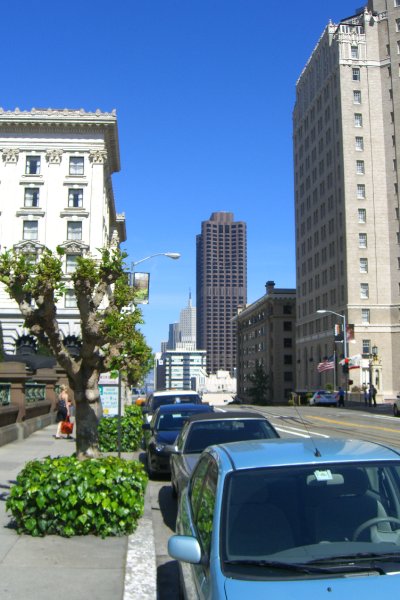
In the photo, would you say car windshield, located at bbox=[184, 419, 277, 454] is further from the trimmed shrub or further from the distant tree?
the distant tree

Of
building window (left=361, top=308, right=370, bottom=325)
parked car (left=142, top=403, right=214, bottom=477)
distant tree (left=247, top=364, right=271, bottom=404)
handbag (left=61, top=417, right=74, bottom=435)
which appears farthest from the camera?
distant tree (left=247, top=364, right=271, bottom=404)

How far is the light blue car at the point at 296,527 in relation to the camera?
11.1 ft

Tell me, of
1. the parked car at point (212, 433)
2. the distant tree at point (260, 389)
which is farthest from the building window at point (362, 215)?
the parked car at point (212, 433)

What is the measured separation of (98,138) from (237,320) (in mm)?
105041

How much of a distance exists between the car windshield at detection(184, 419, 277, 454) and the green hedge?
678 cm

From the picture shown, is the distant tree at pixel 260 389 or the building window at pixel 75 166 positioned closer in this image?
the building window at pixel 75 166

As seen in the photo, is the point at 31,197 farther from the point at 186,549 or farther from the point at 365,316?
the point at 186,549

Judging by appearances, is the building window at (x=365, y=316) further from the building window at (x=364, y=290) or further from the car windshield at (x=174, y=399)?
the car windshield at (x=174, y=399)

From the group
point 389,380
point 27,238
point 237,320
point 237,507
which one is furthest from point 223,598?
point 237,320

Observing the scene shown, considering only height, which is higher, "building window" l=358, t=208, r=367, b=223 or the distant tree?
"building window" l=358, t=208, r=367, b=223

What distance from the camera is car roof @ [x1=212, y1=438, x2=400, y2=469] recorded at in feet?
13.7

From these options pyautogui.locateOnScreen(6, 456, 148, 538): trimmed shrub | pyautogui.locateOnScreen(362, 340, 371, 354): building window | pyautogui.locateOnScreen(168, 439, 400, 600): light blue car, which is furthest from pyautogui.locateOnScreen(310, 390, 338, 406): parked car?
pyautogui.locateOnScreen(168, 439, 400, 600): light blue car

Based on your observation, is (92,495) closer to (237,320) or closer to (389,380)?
(389,380)

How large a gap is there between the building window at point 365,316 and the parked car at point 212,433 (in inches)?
2839
